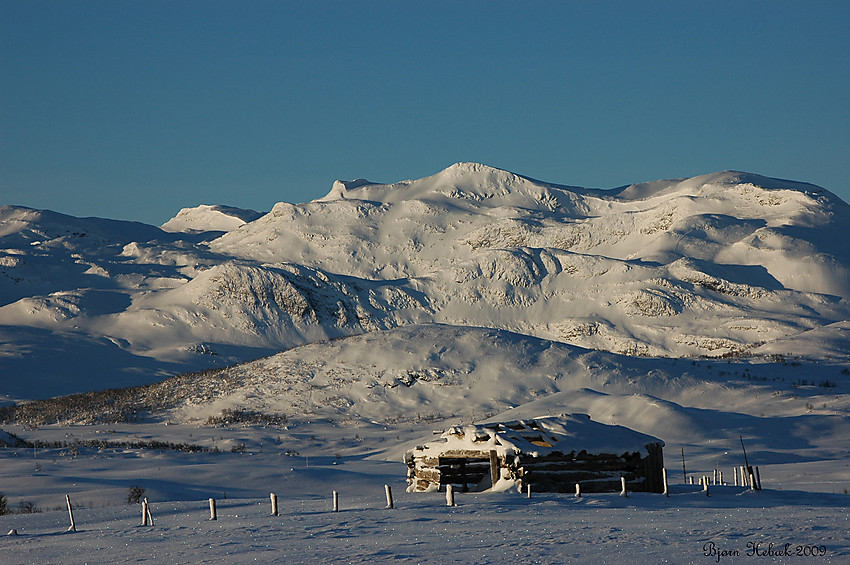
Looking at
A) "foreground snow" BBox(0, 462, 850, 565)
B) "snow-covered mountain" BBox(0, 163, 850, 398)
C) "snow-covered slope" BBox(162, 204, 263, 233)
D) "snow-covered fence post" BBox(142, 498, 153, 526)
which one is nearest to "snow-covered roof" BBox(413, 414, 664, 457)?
"foreground snow" BBox(0, 462, 850, 565)

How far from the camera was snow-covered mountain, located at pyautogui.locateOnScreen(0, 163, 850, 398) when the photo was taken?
3000 inches

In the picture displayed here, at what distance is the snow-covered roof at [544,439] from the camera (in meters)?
19.4

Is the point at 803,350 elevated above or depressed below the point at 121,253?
below

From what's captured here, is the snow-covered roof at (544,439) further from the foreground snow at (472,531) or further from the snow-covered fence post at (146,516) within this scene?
the snow-covered fence post at (146,516)

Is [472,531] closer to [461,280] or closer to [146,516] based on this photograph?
[146,516]

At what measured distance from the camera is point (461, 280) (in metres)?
94.2

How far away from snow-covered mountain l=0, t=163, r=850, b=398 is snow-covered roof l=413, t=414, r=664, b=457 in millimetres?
39381

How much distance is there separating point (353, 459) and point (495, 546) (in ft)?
79.9

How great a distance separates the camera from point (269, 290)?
87312 millimetres

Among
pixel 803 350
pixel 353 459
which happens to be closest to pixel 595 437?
pixel 353 459

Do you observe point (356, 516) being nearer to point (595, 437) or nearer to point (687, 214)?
point (595, 437)

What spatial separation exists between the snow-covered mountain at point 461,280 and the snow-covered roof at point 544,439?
39.4 m

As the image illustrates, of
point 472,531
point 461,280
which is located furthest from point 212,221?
point 472,531

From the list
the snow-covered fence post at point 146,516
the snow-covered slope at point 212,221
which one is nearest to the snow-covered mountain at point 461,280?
the snow-covered fence post at point 146,516
